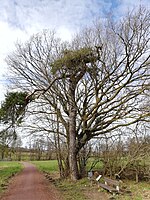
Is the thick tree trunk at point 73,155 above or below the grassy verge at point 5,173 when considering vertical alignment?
above

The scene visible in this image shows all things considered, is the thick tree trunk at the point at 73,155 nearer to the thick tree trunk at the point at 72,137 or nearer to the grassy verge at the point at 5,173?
the thick tree trunk at the point at 72,137

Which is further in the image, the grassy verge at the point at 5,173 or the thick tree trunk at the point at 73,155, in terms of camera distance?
the thick tree trunk at the point at 73,155

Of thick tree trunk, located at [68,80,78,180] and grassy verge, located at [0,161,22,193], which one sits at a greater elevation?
thick tree trunk, located at [68,80,78,180]

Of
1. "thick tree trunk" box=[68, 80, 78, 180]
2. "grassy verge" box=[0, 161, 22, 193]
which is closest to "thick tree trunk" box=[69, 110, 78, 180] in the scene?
"thick tree trunk" box=[68, 80, 78, 180]

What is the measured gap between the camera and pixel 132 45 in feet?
50.9

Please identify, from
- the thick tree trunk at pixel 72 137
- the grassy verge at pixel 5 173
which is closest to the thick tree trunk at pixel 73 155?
the thick tree trunk at pixel 72 137

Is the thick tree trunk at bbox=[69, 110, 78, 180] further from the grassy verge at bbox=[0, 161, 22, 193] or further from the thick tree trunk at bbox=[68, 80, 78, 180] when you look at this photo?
the grassy verge at bbox=[0, 161, 22, 193]

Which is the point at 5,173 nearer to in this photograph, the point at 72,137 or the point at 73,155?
the point at 73,155

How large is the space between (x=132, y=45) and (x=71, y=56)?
3.65 meters

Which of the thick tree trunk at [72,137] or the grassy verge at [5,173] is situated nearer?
the grassy verge at [5,173]

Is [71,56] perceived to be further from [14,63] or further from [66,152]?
[66,152]

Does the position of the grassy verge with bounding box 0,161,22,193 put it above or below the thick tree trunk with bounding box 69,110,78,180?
below

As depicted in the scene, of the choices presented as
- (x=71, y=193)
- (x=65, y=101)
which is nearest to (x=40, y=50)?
(x=65, y=101)

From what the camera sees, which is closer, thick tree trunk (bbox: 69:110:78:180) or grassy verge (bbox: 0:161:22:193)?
grassy verge (bbox: 0:161:22:193)
